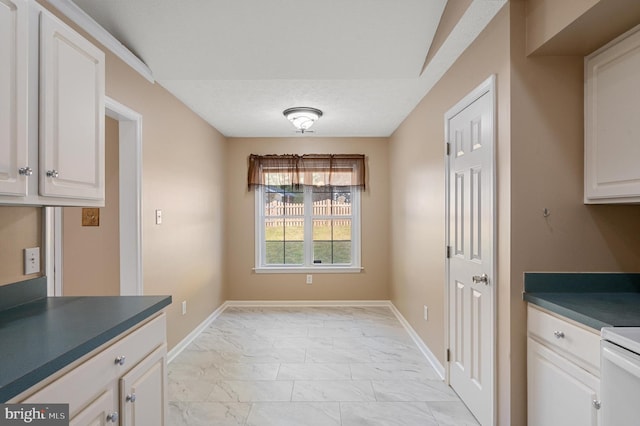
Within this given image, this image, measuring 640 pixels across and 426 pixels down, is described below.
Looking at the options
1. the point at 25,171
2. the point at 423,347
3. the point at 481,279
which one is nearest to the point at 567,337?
the point at 481,279

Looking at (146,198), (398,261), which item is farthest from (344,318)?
(146,198)

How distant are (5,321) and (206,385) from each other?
164cm

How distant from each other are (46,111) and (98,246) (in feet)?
5.28

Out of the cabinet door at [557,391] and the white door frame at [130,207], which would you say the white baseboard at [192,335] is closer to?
the white door frame at [130,207]

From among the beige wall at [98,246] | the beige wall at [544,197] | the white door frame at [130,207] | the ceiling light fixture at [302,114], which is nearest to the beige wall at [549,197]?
the beige wall at [544,197]

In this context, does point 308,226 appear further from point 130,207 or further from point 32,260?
point 32,260

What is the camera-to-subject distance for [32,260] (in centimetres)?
156

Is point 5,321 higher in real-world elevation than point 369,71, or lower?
lower

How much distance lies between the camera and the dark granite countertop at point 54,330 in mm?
881

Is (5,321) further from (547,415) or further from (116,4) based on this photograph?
(547,415)

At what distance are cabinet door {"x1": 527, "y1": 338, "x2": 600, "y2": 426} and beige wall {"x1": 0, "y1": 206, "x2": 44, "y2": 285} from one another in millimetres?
2536

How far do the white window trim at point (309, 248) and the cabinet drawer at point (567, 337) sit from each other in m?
3.15

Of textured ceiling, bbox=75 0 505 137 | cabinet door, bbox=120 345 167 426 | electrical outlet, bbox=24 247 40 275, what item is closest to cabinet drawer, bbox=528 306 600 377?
textured ceiling, bbox=75 0 505 137

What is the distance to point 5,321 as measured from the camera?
50.1 inches
